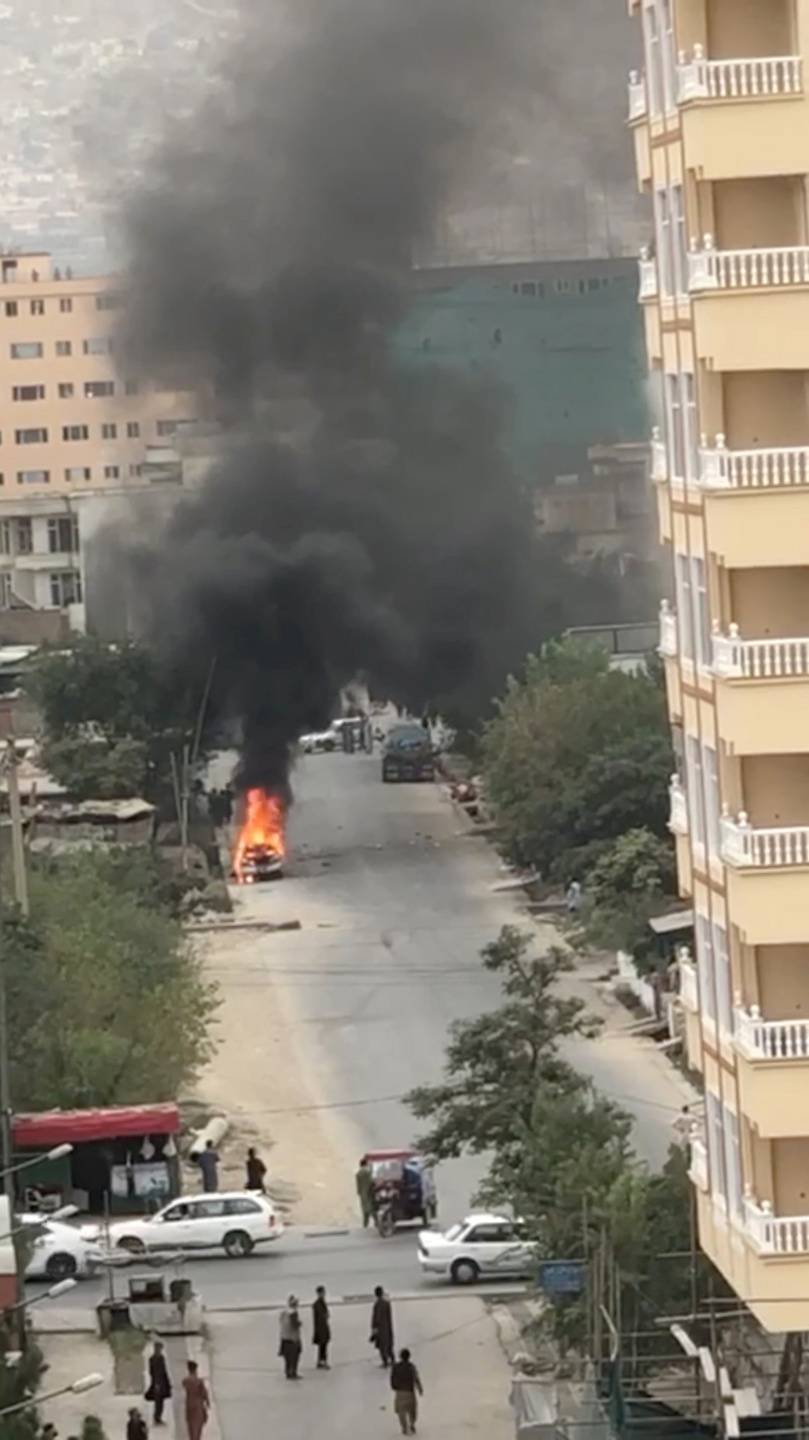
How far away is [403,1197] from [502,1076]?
191 cm

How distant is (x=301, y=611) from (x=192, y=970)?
27.5 metres

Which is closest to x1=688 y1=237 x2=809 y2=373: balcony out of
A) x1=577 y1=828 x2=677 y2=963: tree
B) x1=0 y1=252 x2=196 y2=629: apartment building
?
x1=577 y1=828 x2=677 y2=963: tree

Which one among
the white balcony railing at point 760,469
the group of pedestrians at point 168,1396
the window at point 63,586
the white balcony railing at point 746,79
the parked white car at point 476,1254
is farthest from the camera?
the window at point 63,586

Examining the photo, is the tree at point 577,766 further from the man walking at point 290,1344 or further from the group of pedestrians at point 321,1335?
the man walking at point 290,1344

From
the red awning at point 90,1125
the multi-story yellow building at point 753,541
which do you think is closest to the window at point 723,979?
the multi-story yellow building at point 753,541

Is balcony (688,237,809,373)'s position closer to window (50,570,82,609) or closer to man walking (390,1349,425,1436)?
man walking (390,1349,425,1436)

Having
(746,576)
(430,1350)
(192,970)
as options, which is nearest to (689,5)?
(746,576)

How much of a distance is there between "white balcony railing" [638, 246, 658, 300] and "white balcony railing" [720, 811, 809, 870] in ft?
10.8

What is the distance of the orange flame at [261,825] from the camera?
63938 millimetres

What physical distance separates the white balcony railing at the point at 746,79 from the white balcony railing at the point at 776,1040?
15.1 feet

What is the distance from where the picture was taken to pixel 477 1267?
34.7m

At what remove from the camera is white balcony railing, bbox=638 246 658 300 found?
2283cm

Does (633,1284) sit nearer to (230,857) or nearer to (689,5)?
(689,5)

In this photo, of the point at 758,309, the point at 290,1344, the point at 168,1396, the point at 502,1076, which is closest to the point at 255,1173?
the point at 502,1076
